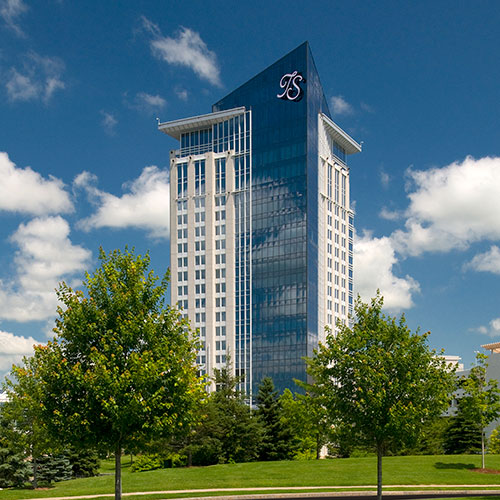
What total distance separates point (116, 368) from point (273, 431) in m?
38.5

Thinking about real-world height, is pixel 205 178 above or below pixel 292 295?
above

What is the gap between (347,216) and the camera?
129625mm

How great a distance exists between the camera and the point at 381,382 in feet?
94.2

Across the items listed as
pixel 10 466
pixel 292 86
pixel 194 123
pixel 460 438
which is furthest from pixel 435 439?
pixel 194 123

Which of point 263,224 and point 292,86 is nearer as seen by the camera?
point 263,224

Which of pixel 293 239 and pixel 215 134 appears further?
pixel 215 134

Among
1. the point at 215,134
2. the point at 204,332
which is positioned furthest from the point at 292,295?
the point at 215,134

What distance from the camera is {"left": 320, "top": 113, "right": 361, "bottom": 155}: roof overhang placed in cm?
12204

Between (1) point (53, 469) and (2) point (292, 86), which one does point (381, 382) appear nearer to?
(1) point (53, 469)

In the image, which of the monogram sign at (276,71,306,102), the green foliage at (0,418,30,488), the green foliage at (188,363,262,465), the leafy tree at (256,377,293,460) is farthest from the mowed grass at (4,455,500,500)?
the monogram sign at (276,71,306,102)

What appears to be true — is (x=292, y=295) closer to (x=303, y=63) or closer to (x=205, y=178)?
(x=205, y=178)

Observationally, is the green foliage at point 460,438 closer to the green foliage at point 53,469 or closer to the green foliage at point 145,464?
the green foliage at point 145,464

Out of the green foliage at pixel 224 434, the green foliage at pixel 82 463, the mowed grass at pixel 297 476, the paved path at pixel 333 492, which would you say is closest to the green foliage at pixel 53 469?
the green foliage at pixel 82 463

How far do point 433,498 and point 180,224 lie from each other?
312 ft
